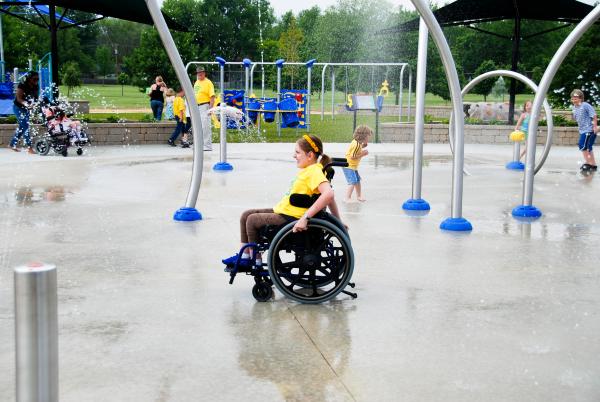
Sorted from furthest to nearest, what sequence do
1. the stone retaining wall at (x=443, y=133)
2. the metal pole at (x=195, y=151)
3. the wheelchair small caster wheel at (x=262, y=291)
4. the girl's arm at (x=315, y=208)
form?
the stone retaining wall at (x=443, y=133), the metal pole at (x=195, y=151), the wheelchair small caster wheel at (x=262, y=291), the girl's arm at (x=315, y=208)

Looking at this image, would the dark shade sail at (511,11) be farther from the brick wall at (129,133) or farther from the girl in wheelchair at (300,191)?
the girl in wheelchair at (300,191)

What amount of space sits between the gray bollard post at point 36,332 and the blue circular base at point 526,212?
25.1 ft

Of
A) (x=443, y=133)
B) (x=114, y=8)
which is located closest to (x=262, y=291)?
(x=114, y=8)

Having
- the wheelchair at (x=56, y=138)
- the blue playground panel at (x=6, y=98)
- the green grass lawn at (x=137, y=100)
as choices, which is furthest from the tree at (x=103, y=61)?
the wheelchair at (x=56, y=138)

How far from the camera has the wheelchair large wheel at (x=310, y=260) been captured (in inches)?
219

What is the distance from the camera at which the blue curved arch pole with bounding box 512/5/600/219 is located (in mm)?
8680

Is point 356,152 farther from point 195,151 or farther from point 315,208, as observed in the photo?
point 315,208

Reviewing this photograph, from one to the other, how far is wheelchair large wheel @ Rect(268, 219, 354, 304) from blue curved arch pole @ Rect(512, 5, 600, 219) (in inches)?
165

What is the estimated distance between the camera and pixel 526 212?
9711 mm

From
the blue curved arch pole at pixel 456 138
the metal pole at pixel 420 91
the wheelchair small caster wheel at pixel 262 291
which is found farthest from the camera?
the metal pole at pixel 420 91

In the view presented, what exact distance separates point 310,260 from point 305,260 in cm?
3

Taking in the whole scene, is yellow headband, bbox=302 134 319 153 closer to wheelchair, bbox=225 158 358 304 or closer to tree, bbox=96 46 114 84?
wheelchair, bbox=225 158 358 304

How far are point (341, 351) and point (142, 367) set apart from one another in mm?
1114

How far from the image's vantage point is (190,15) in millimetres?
66500
